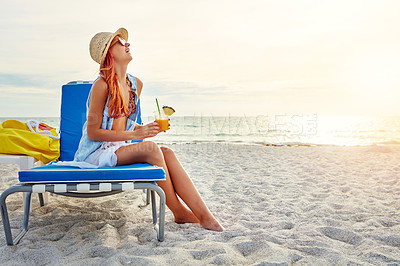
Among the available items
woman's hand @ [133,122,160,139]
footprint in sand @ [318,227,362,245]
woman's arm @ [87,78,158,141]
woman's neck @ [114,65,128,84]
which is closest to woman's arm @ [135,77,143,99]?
woman's neck @ [114,65,128,84]

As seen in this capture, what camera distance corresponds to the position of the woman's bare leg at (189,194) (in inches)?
94.3

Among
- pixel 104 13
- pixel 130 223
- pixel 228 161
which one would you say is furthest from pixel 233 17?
pixel 130 223

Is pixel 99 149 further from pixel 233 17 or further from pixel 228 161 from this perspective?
pixel 233 17

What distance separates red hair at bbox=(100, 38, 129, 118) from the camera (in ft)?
7.79

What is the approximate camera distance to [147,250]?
199 centimetres

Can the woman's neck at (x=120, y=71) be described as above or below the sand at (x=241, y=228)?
above

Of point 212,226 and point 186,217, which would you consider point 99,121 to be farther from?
point 212,226

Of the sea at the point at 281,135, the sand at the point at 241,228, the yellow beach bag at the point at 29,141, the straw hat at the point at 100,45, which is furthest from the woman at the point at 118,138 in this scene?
the sea at the point at 281,135

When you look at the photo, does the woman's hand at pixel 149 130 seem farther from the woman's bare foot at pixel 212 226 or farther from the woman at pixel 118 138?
the woman's bare foot at pixel 212 226

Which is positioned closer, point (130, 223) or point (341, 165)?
point (130, 223)

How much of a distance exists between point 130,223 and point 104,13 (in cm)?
547

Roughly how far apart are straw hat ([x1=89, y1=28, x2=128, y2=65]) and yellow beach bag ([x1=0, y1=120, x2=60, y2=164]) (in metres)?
1.12

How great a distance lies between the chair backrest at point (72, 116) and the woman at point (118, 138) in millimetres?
906

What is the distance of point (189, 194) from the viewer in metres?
2.40
